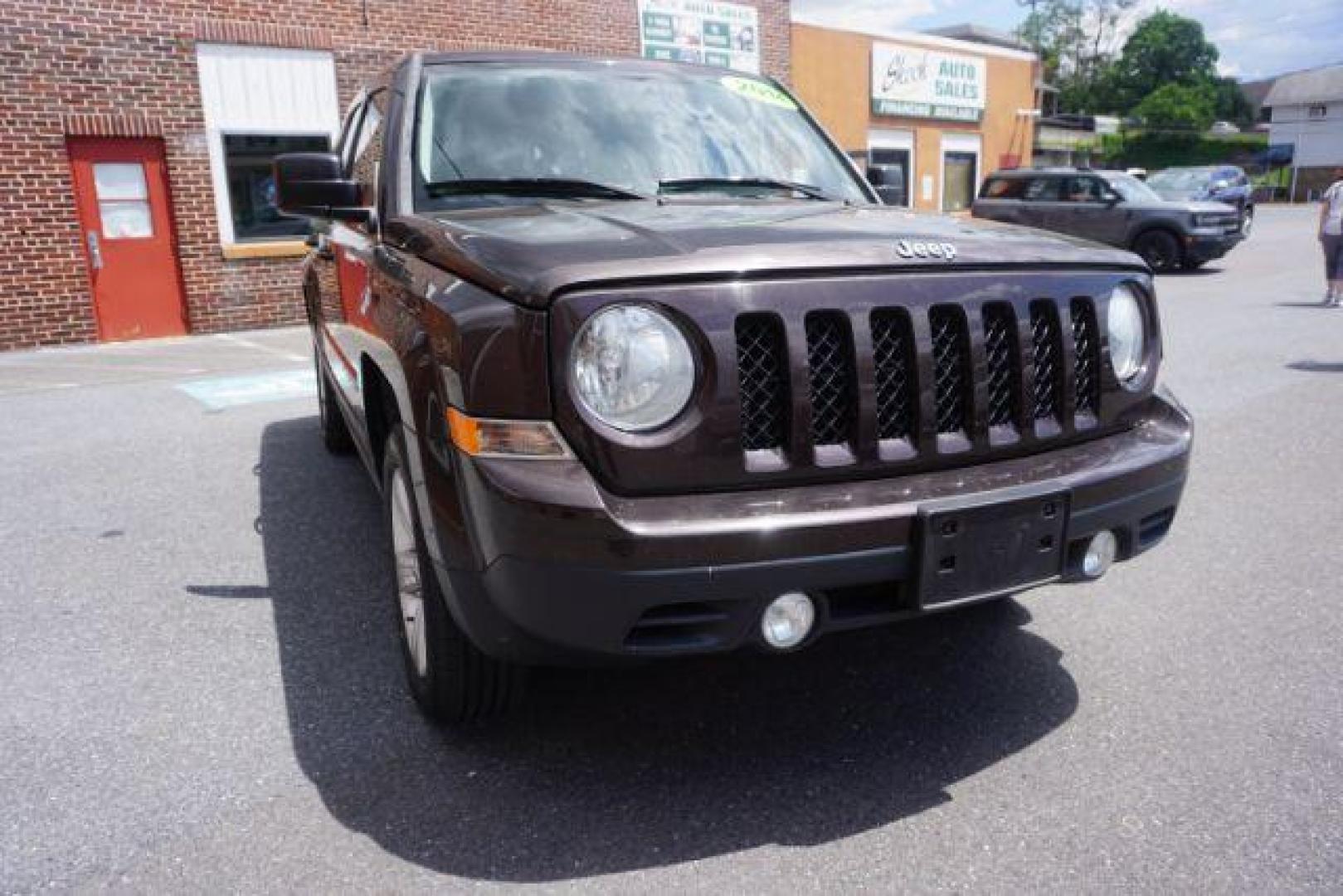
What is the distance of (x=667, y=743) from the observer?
2.71 meters

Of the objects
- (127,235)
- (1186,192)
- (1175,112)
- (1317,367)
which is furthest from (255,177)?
(1175,112)

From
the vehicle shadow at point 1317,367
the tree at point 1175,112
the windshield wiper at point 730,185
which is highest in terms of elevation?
the tree at point 1175,112

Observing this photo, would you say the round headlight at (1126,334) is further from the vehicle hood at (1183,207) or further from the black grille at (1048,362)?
the vehicle hood at (1183,207)

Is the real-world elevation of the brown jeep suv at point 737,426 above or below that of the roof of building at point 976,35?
below

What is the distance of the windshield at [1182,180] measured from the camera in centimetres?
2467

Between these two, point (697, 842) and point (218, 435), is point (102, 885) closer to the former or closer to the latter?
point (697, 842)

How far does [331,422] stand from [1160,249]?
1526 cm

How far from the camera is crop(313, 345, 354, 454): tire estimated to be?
220 inches

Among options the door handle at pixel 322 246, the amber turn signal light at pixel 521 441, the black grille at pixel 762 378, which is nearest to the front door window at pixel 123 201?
the door handle at pixel 322 246

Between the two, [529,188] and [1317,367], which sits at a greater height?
[529,188]

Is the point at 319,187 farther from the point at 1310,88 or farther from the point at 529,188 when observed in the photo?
the point at 1310,88

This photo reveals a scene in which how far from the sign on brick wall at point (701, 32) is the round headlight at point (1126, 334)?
13186 mm

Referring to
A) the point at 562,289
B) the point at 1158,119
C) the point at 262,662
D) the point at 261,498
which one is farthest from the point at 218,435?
the point at 1158,119

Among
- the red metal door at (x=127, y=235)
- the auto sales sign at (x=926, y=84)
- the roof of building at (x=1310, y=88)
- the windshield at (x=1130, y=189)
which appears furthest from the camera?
the roof of building at (x=1310, y=88)
